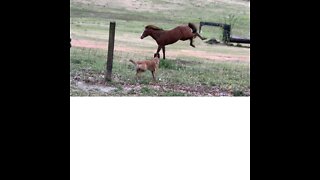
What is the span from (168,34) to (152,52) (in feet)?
0.67

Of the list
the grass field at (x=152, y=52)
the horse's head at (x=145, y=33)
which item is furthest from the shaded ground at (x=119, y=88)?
the horse's head at (x=145, y=33)

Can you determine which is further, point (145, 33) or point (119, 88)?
point (145, 33)

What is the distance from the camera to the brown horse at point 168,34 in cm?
538

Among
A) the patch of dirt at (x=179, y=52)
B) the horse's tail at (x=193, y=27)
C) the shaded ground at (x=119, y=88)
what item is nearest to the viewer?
the shaded ground at (x=119, y=88)

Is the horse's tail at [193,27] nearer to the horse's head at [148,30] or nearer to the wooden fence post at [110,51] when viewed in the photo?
the horse's head at [148,30]

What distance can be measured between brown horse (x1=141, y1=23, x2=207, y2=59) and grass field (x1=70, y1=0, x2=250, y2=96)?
0.04 m

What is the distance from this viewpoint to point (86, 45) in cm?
533

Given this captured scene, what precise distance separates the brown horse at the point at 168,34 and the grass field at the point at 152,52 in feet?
0.14

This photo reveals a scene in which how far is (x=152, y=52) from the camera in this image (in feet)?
17.8

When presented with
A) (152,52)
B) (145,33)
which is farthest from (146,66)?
(145,33)

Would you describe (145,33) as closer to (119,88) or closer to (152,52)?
(152,52)

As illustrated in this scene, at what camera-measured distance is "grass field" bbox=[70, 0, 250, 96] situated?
17.4 feet
